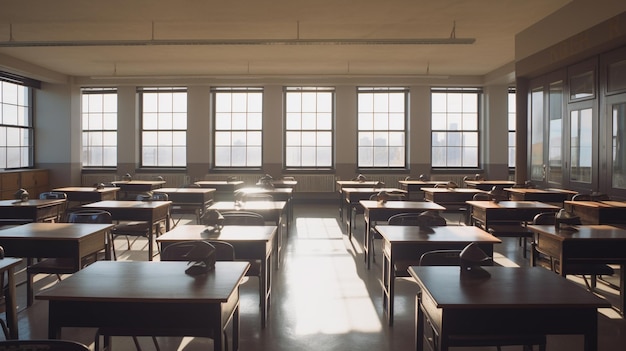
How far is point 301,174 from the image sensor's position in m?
11.8


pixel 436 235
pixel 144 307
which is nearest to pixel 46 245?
pixel 144 307

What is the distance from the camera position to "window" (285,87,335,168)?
12.1 meters

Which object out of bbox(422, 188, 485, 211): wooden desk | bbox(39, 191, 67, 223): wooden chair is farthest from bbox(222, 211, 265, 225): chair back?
bbox(422, 188, 485, 211): wooden desk

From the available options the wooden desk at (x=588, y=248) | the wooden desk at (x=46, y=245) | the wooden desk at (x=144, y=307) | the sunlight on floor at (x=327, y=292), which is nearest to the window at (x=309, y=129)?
the sunlight on floor at (x=327, y=292)

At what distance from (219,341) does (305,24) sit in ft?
20.0

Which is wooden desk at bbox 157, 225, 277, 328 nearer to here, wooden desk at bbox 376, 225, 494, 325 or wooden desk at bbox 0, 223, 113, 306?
wooden desk at bbox 0, 223, 113, 306

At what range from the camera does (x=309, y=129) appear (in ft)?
39.6

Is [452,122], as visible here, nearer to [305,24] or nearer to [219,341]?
[305,24]

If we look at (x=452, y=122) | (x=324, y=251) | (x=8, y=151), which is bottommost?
(x=324, y=251)

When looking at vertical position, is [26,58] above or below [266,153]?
above

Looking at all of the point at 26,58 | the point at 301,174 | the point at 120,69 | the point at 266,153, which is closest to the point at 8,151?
the point at 26,58

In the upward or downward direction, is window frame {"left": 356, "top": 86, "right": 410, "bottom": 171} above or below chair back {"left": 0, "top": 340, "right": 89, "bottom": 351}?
above

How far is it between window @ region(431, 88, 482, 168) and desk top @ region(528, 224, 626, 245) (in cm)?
831

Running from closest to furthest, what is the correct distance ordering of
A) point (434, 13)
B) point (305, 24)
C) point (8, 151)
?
point (434, 13) < point (305, 24) < point (8, 151)
